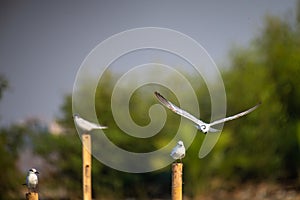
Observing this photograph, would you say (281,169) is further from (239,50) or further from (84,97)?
(84,97)

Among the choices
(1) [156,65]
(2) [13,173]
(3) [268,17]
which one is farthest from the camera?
(3) [268,17]

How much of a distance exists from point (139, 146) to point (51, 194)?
2.51 meters

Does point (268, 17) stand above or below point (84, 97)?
above

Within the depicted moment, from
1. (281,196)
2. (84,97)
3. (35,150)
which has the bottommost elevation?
(281,196)

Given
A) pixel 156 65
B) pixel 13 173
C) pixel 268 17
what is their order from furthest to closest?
pixel 268 17 → pixel 156 65 → pixel 13 173

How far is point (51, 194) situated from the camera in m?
17.8

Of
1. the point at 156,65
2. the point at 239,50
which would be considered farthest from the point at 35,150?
the point at 239,50

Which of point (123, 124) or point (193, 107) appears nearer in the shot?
point (193, 107)

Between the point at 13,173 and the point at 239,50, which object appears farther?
the point at 239,50

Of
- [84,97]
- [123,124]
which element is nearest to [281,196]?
[123,124]

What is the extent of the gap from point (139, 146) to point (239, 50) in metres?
3.47

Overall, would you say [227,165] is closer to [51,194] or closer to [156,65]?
[156,65]

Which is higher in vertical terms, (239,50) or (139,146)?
(239,50)

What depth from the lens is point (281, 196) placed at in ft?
56.7
